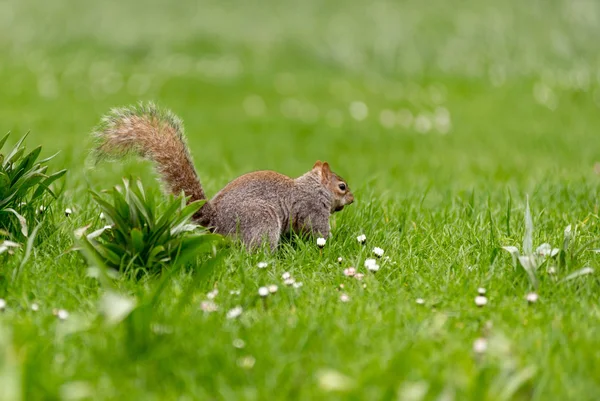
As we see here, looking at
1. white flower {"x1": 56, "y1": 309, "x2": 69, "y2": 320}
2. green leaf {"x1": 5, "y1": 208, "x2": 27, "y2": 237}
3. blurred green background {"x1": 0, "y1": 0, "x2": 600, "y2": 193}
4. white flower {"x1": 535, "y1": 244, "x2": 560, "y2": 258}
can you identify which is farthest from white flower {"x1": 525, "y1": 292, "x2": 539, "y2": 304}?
blurred green background {"x1": 0, "y1": 0, "x2": 600, "y2": 193}

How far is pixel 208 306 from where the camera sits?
3061 mm

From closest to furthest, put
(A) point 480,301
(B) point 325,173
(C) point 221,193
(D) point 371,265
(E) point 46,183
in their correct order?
(A) point 480,301
(D) point 371,265
(E) point 46,183
(C) point 221,193
(B) point 325,173

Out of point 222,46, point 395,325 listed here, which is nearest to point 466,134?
point 222,46

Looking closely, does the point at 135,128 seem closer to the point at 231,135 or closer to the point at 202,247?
the point at 202,247

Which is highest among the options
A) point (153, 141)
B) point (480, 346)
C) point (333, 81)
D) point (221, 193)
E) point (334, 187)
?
point (153, 141)

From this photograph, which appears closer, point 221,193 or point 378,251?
point 378,251

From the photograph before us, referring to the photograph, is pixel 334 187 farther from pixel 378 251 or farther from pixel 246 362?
pixel 246 362

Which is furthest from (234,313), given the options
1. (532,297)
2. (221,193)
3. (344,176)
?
(344,176)

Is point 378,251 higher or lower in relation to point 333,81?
higher

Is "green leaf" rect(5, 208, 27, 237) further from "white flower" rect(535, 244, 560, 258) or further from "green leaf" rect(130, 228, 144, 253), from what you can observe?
"white flower" rect(535, 244, 560, 258)

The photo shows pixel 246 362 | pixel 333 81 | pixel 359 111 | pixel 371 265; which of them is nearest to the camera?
pixel 246 362

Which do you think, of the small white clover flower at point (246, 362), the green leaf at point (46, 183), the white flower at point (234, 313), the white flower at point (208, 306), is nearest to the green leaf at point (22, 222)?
the green leaf at point (46, 183)

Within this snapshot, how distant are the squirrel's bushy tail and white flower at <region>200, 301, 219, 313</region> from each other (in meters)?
0.85

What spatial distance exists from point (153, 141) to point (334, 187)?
1.19 m
